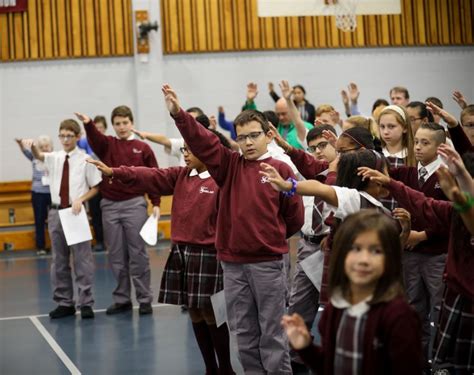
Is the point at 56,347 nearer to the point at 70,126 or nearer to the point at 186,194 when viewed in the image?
the point at 186,194

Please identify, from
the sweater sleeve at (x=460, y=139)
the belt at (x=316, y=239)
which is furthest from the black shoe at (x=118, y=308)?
the sweater sleeve at (x=460, y=139)

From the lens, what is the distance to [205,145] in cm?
453

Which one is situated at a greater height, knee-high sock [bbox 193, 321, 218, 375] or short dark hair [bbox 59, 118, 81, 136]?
short dark hair [bbox 59, 118, 81, 136]

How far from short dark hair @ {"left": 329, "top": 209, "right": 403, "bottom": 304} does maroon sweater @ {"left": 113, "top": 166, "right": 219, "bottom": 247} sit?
2558 mm

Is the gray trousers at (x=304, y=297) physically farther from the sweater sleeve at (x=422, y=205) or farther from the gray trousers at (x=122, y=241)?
the gray trousers at (x=122, y=241)

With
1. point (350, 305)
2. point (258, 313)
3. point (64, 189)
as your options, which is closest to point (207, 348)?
point (258, 313)

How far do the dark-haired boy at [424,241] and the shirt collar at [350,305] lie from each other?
1.96 meters

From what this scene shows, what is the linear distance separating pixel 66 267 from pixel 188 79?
673 centimetres

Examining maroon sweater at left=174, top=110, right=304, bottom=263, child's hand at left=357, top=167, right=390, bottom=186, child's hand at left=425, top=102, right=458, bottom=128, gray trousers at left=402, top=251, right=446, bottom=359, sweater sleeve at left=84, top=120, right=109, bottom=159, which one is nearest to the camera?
child's hand at left=357, top=167, right=390, bottom=186

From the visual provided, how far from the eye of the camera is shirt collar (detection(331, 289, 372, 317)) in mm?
2990

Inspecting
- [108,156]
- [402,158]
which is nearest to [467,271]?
[402,158]

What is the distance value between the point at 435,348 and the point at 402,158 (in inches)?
65.2

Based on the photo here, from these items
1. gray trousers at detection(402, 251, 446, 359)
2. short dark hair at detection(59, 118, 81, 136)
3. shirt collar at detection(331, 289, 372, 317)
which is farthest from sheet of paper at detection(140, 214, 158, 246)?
shirt collar at detection(331, 289, 372, 317)

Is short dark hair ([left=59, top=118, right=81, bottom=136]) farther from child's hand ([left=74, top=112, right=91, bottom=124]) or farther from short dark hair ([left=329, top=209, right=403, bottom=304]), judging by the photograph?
short dark hair ([left=329, top=209, right=403, bottom=304])
